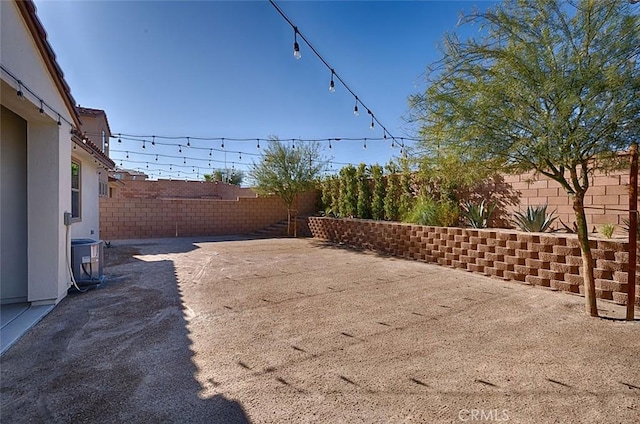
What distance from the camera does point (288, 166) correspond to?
12977mm

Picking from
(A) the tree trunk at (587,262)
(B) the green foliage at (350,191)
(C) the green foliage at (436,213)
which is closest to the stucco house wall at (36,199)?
(A) the tree trunk at (587,262)

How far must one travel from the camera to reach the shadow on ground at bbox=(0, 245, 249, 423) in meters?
2.04

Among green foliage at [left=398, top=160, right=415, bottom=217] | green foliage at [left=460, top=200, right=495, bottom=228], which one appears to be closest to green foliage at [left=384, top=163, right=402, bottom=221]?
green foliage at [left=398, top=160, right=415, bottom=217]

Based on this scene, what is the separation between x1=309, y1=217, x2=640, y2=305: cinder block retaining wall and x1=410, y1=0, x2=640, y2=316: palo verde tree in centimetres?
83

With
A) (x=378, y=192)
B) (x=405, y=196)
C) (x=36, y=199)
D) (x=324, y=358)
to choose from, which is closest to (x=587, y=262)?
(x=324, y=358)

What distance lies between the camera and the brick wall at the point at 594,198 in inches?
226

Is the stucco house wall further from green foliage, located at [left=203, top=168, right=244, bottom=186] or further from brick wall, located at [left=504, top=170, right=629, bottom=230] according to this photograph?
green foliage, located at [left=203, top=168, right=244, bottom=186]

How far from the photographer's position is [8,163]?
13.5 feet

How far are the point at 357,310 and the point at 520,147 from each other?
287 centimetres

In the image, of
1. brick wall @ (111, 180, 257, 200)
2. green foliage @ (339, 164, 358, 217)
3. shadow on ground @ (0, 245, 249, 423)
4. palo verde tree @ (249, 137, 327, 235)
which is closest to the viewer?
shadow on ground @ (0, 245, 249, 423)

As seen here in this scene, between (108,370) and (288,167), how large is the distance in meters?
10.9

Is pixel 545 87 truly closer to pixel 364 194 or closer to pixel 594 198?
pixel 594 198

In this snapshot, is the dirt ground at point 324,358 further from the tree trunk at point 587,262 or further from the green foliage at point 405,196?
the green foliage at point 405,196

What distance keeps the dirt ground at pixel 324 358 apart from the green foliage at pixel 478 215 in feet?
7.35
